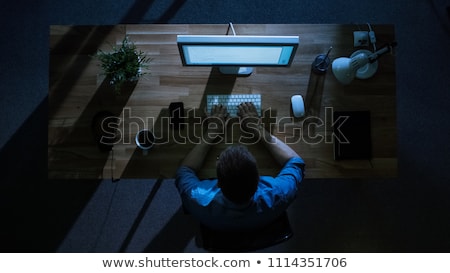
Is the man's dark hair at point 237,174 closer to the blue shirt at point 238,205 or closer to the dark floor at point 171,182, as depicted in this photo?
the blue shirt at point 238,205

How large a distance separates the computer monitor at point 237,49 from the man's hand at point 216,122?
0.23 m

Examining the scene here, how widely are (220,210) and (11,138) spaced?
160 cm

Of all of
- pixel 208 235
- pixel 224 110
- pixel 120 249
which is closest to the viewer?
pixel 208 235

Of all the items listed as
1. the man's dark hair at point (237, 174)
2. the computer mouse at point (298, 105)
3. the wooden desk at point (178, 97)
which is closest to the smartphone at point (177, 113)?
the wooden desk at point (178, 97)

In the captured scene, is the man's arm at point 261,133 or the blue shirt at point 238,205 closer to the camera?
the blue shirt at point 238,205

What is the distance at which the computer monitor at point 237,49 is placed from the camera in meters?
1.12

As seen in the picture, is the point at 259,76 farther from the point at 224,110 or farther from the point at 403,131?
the point at 403,131

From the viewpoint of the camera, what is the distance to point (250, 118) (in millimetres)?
1530

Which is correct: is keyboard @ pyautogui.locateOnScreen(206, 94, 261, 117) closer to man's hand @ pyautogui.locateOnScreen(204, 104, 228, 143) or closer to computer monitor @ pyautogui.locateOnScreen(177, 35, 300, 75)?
man's hand @ pyautogui.locateOnScreen(204, 104, 228, 143)

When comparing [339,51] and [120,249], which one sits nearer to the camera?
[339,51]

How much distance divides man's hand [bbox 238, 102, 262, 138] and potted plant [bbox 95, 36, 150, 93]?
1.48ft

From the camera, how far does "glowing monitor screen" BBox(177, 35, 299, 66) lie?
1.12 metres

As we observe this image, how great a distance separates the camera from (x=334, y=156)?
5.05 feet

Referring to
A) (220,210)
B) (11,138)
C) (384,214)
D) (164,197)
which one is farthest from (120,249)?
(384,214)
